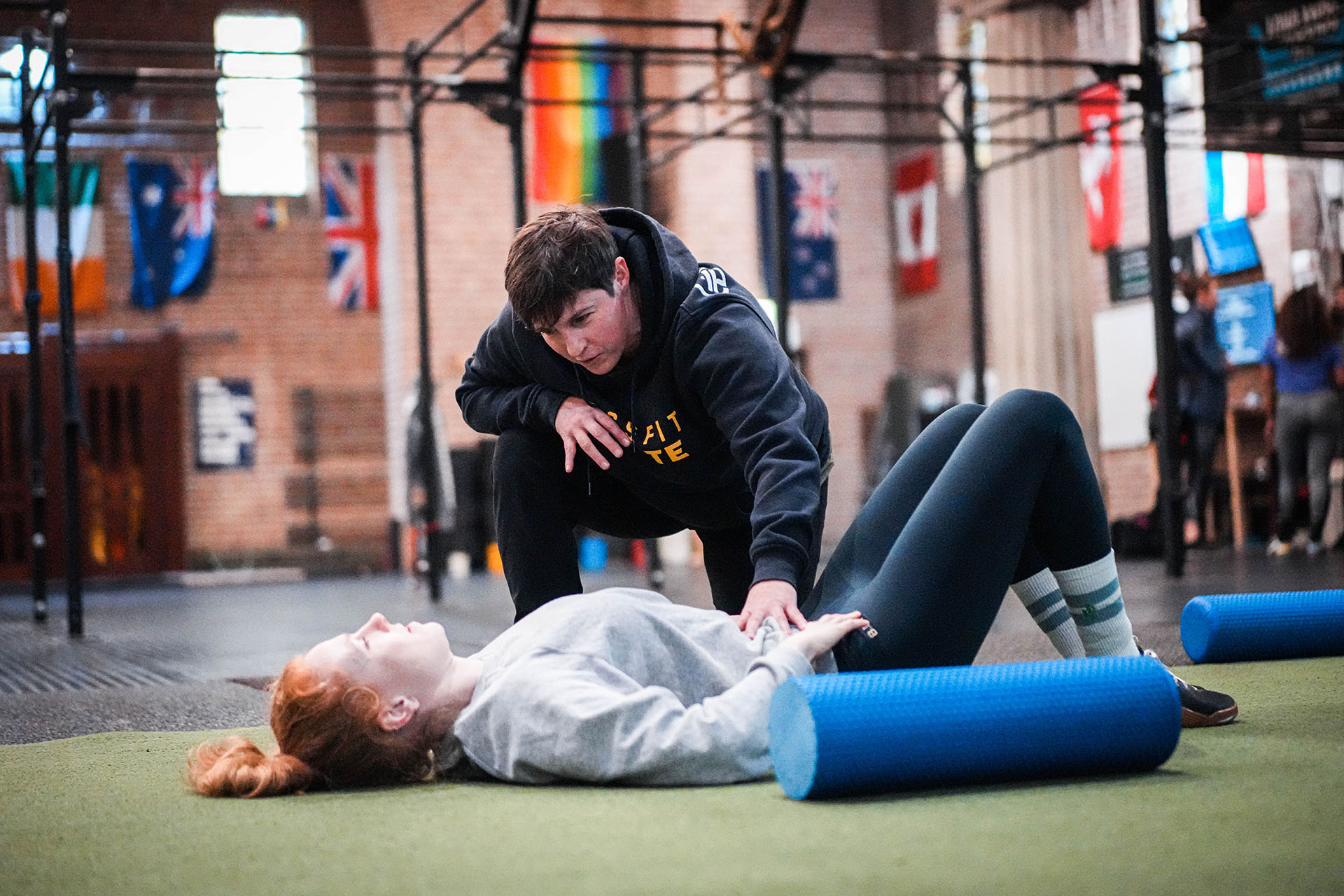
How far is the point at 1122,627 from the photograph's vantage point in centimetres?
231

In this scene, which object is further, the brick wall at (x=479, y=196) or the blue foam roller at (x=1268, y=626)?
the brick wall at (x=479, y=196)

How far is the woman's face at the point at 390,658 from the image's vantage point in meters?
1.92

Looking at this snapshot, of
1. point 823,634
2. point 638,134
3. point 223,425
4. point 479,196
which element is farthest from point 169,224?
point 823,634

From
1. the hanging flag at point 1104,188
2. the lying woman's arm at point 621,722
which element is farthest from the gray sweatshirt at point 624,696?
the hanging flag at point 1104,188

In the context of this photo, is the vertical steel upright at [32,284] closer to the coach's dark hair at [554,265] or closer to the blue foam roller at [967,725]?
the coach's dark hair at [554,265]

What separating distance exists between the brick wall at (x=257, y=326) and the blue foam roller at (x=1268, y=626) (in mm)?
10507

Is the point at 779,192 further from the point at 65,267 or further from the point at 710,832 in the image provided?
the point at 710,832

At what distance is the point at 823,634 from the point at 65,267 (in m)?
4.60

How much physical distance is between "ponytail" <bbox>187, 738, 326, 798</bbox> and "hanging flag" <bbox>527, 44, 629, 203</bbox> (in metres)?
9.56

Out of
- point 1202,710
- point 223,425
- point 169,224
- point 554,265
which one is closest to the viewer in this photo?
point 554,265

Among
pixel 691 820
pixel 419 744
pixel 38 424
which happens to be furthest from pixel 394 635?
pixel 38 424

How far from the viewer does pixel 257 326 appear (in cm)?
1291

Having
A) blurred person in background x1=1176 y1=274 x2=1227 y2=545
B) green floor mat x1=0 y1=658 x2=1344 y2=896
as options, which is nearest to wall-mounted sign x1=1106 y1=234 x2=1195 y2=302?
blurred person in background x1=1176 y1=274 x2=1227 y2=545

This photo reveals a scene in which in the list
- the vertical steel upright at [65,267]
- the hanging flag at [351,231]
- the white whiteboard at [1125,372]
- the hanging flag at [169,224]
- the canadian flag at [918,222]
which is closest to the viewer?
the vertical steel upright at [65,267]
